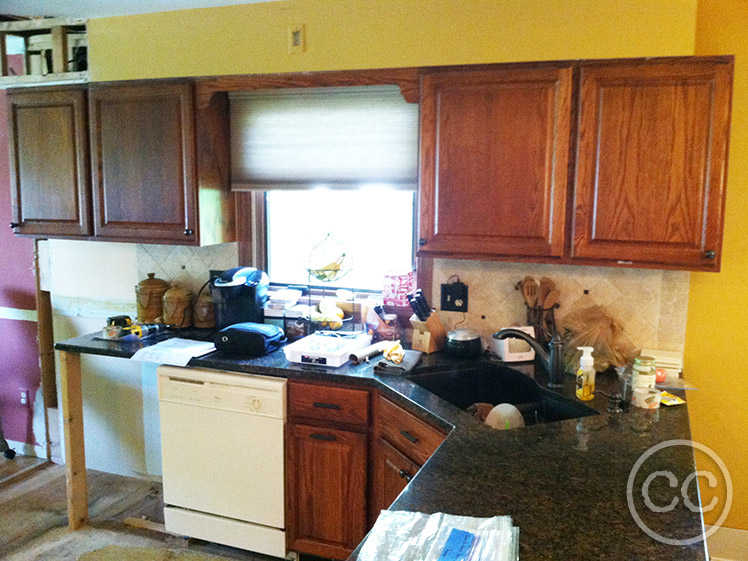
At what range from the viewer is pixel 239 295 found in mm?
3059

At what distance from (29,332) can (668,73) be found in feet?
12.2

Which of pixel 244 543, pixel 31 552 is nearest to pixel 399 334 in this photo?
pixel 244 543

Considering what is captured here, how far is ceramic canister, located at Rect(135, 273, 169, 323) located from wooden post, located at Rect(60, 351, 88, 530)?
0.43 m

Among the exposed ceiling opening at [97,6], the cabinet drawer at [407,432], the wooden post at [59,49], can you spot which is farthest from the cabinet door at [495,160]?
the wooden post at [59,49]

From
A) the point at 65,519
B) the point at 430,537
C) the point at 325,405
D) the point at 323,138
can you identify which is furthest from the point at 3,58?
the point at 430,537

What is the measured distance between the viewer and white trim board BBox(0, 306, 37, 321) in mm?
3818

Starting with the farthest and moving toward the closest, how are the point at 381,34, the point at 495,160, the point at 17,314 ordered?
the point at 17,314
the point at 381,34
the point at 495,160

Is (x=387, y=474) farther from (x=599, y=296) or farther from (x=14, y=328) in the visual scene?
(x=14, y=328)

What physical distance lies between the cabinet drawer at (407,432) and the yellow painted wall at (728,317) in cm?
130

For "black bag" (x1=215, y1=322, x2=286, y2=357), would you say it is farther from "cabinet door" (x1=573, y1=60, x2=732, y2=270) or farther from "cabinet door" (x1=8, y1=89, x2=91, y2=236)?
"cabinet door" (x1=573, y1=60, x2=732, y2=270)

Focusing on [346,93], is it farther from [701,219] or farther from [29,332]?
[29,332]

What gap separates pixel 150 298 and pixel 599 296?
2.26 meters

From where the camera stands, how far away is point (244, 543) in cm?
279

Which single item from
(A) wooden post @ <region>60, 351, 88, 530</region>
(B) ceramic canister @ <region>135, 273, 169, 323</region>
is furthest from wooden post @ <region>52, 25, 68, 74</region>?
(A) wooden post @ <region>60, 351, 88, 530</region>
